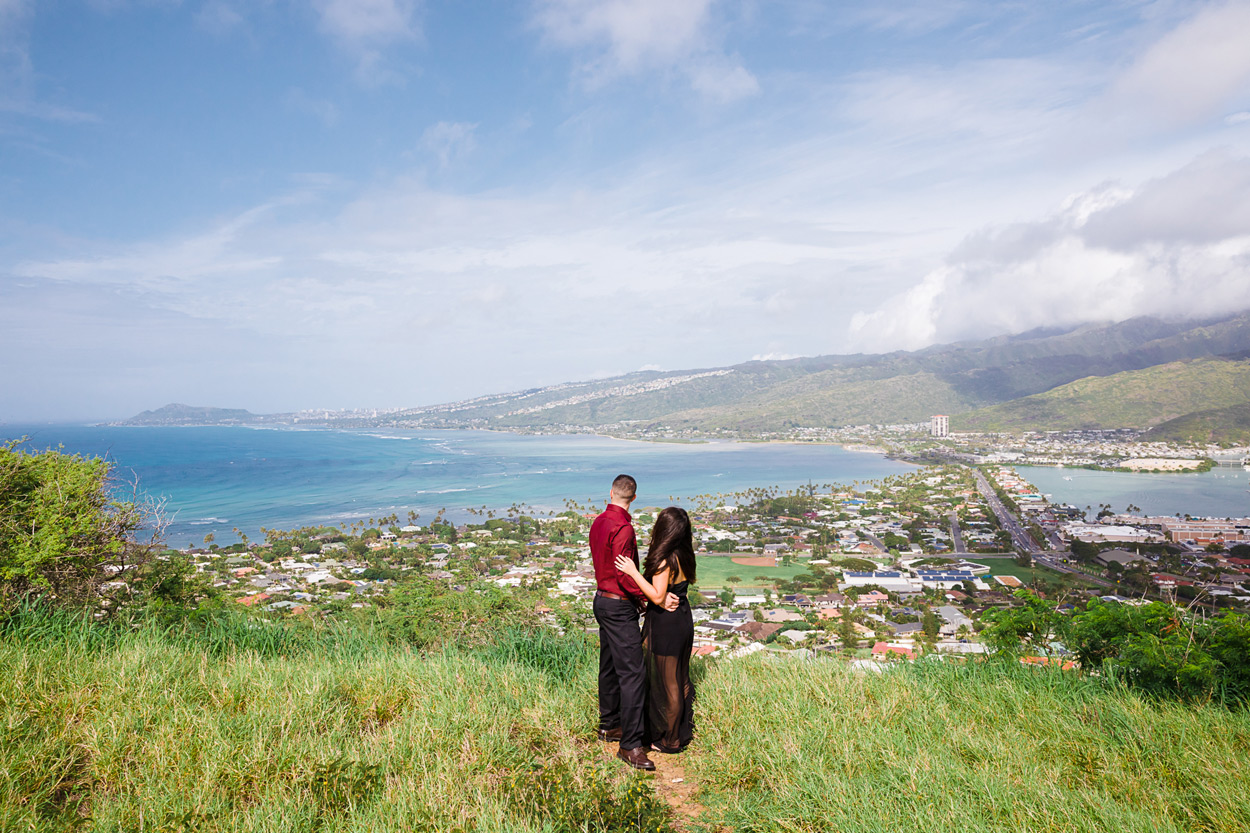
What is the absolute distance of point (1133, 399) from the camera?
81938 millimetres

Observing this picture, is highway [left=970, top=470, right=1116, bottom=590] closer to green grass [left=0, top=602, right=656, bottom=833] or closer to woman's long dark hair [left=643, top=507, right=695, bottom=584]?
woman's long dark hair [left=643, top=507, right=695, bottom=584]

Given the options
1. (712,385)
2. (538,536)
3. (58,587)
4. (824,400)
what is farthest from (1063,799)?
(712,385)

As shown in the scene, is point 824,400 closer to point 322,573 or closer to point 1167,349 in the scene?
point 1167,349

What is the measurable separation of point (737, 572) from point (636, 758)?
80.7 feet

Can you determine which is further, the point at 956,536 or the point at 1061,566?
the point at 956,536

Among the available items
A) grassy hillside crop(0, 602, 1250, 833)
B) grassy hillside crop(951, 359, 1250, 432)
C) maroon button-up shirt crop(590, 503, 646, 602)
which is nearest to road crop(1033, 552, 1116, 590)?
grassy hillside crop(0, 602, 1250, 833)

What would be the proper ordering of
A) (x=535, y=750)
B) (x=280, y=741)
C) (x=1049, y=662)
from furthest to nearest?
(x=1049, y=662) → (x=535, y=750) → (x=280, y=741)

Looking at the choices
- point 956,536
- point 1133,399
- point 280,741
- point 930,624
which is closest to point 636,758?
point 280,741

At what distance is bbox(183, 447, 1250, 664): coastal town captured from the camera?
50.1 feet

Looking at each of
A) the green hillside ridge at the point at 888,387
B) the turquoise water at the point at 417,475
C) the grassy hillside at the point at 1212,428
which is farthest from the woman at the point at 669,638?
the green hillside ridge at the point at 888,387

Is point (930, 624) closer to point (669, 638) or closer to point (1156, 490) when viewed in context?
point (669, 638)

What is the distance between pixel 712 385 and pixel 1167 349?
115421 millimetres

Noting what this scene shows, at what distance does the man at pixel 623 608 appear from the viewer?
11.5 feet

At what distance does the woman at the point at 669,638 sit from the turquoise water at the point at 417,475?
2888cm
